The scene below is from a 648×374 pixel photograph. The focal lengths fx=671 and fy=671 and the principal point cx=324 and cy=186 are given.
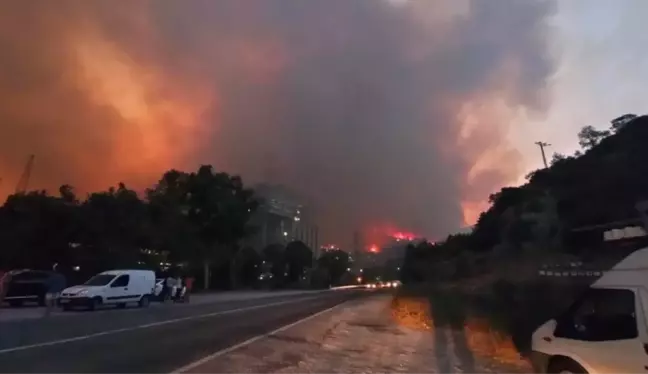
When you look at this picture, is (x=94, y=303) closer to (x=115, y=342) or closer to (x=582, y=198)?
(x=115, y=342)

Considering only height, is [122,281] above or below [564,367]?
above

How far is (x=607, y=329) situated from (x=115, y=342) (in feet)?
40.6

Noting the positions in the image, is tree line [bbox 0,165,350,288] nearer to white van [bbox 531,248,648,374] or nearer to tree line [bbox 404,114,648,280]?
tree line [bbox 404,114,648,280]

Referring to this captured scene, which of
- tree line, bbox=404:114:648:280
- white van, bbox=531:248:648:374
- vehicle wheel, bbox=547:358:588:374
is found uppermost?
tree line, bbox=404:114:648:280

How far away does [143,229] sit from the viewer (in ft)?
174

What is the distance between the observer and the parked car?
112ft

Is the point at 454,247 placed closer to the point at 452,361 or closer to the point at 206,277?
the point at 206,277

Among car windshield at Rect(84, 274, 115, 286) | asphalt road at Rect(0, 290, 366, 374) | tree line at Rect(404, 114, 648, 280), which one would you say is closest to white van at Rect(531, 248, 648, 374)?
asphalt road at Rect(0, 290, 366, 374)

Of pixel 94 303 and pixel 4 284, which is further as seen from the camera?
pixel 4 284

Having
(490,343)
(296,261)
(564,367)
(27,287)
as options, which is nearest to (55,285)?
(27,287)

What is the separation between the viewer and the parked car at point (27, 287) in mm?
34188

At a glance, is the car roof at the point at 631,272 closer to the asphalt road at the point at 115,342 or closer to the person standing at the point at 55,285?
the asphalt road at the point at 115,342

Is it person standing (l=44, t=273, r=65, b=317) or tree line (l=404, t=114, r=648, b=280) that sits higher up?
tree line (l=404, t=114, r=648, b=280)

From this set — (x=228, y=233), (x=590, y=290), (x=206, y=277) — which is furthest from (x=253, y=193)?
(x=590, y=290)
